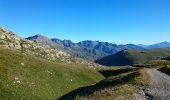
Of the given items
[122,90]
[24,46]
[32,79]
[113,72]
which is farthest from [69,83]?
[24,46]

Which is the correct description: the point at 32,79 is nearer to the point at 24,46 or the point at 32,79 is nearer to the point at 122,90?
the point at 122,90

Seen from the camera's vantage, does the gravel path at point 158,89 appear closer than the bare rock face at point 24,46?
Yes

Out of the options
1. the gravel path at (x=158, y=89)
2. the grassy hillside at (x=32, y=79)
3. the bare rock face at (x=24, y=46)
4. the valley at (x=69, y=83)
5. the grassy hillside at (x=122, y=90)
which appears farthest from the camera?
the bare rock face at (x=24, y=46)

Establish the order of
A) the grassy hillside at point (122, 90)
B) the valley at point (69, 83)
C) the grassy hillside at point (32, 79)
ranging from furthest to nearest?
the grassy hillside at point (32, 79), the valley at point (69, 83), the grassy hillside at point (122, 90)

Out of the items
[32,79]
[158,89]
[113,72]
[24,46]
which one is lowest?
[158,89]

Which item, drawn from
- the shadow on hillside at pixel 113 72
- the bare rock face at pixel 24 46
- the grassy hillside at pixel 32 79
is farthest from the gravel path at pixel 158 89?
the bare rock face at pixel 24 46

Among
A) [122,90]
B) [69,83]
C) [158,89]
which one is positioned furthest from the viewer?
[69,83]

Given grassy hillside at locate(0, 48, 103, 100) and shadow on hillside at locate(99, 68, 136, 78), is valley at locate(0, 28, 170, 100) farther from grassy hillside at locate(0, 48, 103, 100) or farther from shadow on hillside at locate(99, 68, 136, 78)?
shadow on hillside at locate(99, 68, 136, 78)

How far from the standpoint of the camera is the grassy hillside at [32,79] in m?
51.2

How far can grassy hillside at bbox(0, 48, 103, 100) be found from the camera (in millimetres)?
51250

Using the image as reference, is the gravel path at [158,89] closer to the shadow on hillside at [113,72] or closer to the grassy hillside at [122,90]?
the grassy hillside at [122,90]

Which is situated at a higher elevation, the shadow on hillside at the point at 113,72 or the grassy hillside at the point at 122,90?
the shadow on hillside at the point at 113,72

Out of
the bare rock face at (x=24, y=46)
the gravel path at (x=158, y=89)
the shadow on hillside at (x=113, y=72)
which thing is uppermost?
the bare rock face at (x=24, y=46)

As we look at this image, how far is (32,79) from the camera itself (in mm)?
58281
